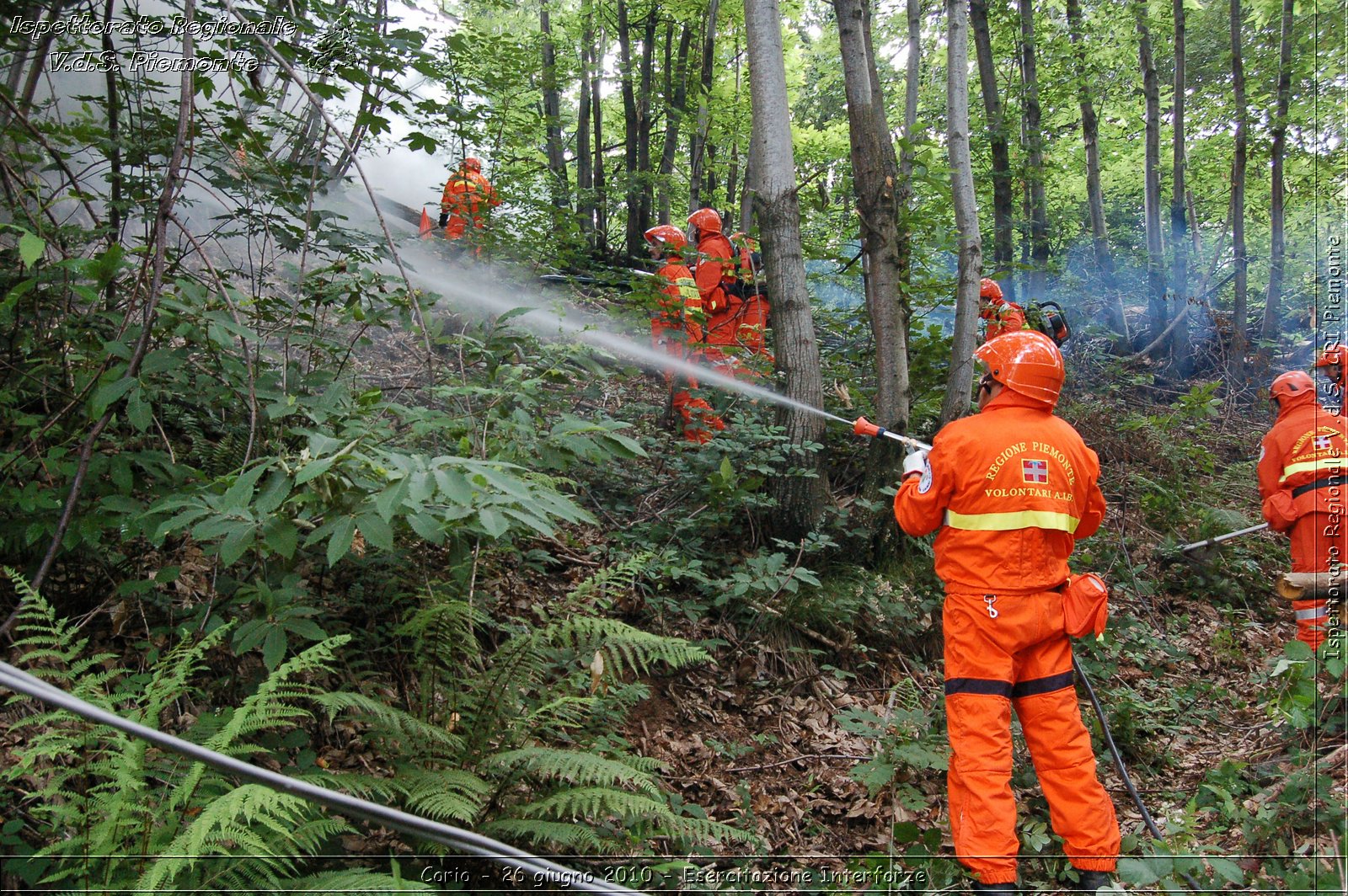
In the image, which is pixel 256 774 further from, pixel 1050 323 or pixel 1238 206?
pixel 1238 206

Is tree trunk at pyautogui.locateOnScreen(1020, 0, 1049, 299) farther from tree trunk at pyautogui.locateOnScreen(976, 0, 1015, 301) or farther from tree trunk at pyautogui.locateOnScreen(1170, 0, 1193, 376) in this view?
tree trunk at pyautogui.locateOnScreen(1170, 0, 1193, 376)

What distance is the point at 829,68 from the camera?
23312 millimetres

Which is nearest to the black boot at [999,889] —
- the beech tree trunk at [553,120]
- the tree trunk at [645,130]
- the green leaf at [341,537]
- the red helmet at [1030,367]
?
the red helmet at [1030,367]

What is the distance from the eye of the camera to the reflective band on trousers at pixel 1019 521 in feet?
12.4

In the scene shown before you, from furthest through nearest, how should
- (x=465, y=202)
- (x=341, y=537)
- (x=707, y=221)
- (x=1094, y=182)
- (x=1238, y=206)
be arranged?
(x=1094, y=182) < (x=1238, y=206) < (x=707, y=221) < (x=465, y=202) < (x=341, y=537)

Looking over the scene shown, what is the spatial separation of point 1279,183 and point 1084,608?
1491cm

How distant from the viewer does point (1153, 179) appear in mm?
16203

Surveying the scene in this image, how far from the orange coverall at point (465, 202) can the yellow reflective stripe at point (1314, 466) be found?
22.8 feet

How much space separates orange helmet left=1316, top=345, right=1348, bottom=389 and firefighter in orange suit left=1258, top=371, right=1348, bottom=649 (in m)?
0.27

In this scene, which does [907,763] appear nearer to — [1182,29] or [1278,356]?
[1278,356]

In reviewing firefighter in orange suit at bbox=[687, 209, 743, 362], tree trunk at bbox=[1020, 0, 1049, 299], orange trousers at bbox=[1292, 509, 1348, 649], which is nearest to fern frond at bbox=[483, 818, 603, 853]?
orange trousers at bbox=[1292, 509, 1348, 649]

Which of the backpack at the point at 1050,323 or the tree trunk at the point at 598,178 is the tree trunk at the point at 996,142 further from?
the tree trunk at the point at 598,178

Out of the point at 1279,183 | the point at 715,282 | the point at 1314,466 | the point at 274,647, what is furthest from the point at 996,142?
the point at 274,647

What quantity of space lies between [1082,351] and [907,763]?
A: 11.6 meters
